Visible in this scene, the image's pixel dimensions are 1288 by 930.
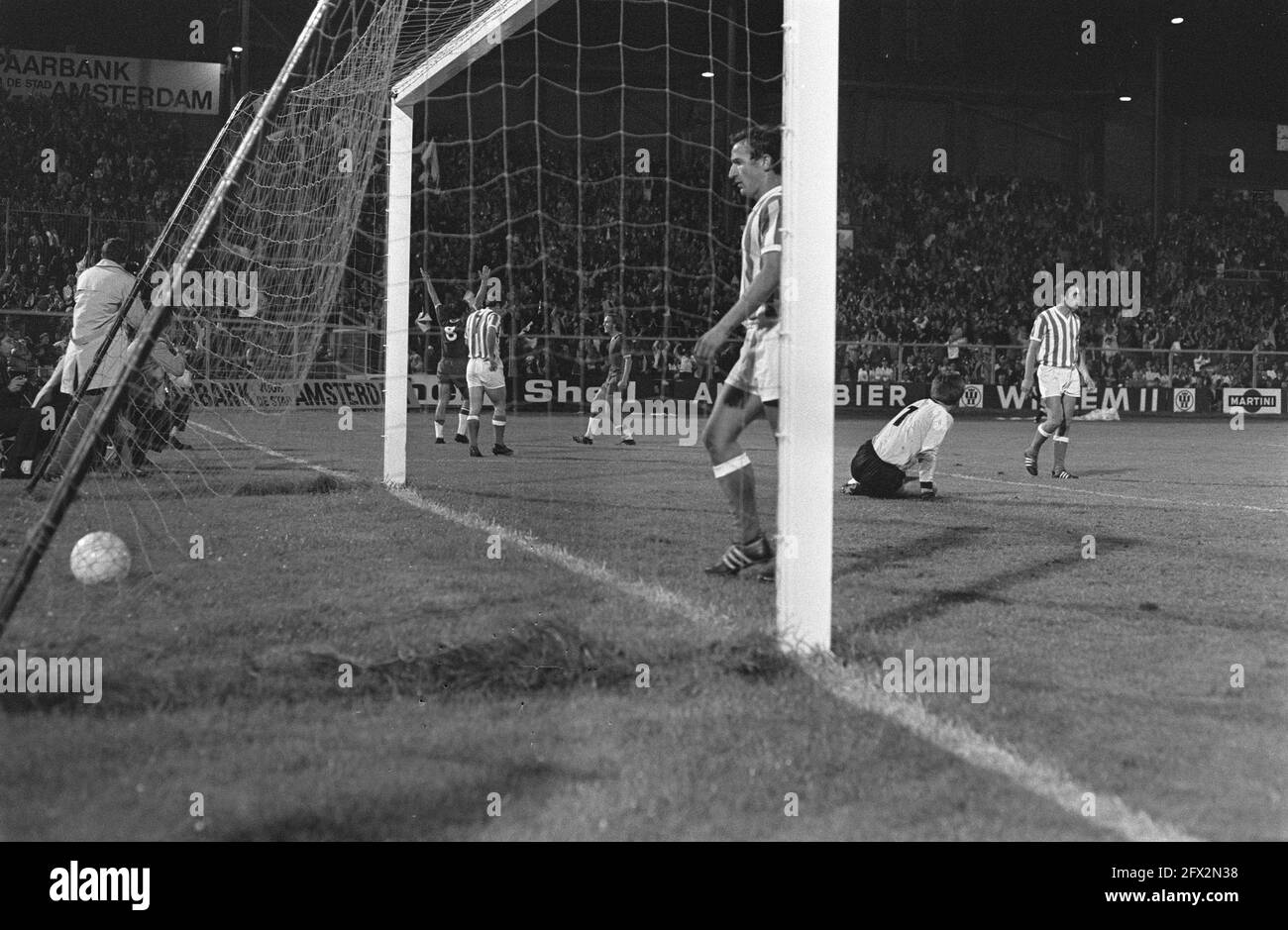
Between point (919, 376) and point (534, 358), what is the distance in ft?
30.4

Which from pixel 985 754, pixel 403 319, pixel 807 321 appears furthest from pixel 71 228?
pixel 985 754

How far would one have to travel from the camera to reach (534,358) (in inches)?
983

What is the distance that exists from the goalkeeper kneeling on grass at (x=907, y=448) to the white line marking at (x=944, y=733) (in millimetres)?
4503

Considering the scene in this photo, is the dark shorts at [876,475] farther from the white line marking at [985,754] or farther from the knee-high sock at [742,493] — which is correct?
the white line marking at [985,754]

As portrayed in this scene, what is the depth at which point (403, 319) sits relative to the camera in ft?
31.8

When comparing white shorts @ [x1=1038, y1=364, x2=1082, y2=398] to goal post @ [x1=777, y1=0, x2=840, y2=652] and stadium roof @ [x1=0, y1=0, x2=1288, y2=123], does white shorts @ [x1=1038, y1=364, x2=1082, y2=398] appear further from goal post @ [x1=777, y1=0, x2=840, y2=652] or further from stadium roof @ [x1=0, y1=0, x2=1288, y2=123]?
stadium roof @ [x1=0, y1=0, x2=1288, y2=123]

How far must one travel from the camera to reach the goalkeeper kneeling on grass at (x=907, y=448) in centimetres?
1040

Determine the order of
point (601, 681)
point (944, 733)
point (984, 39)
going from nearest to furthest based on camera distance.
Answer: point (944, 733) < point (601, 681) < point (984, 39)

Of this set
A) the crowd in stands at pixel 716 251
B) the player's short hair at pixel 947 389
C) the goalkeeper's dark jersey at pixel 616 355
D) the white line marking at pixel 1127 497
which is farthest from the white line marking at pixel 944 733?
the goalkeeper's dark jersey at pixel 616 355

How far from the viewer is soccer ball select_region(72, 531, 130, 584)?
5.84 m

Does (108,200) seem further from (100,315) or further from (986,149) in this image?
(986,149)

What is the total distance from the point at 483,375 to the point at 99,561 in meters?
8.58

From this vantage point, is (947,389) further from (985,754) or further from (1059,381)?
(985,754)

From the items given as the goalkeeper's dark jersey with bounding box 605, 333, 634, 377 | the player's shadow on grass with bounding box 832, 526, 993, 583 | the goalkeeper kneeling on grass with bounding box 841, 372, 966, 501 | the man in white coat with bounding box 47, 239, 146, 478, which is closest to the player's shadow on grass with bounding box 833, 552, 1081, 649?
the player's shadow on grass with bounding box 832, 526, 993, 583
